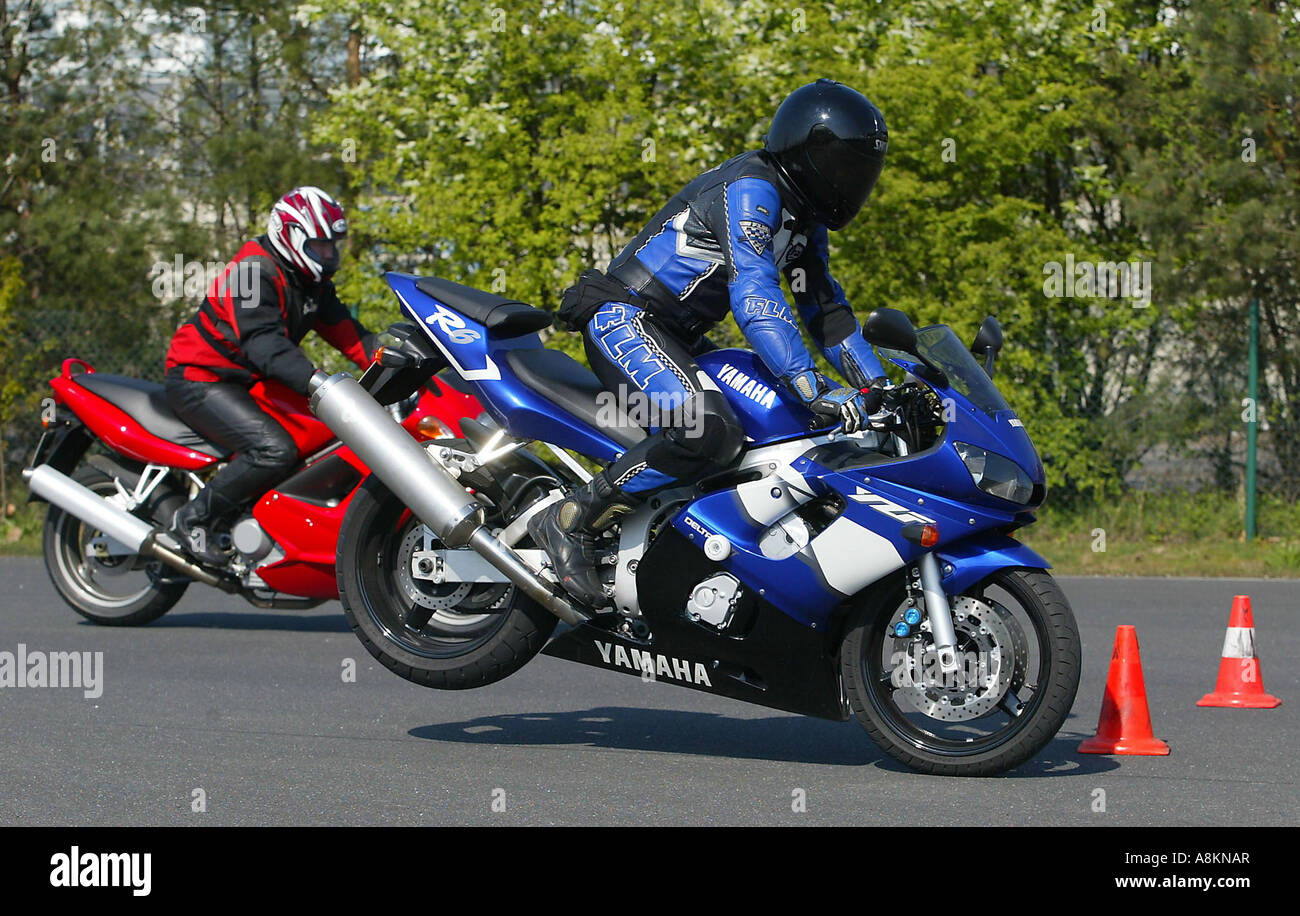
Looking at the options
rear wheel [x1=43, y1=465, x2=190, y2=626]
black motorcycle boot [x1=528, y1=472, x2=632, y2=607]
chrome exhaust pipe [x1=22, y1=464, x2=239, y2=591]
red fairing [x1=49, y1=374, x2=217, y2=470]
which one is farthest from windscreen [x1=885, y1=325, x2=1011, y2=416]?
rear wheel [x1=43, y1=465, x2=190, y2=626]

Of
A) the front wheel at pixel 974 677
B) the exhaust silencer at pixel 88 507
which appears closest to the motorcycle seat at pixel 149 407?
the exhaust silencer at pixel 88 507

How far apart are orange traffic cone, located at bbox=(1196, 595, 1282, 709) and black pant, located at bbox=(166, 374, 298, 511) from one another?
4409 mm

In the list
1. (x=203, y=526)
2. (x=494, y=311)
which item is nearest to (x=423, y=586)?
(x=494, y=311)

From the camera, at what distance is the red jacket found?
8.51 meters

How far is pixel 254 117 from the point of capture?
2117cm

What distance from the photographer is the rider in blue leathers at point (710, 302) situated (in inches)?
224

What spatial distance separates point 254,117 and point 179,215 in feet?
9.13

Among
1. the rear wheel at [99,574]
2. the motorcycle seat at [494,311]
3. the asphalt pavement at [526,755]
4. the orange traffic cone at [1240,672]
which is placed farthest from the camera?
the rear wheel at [99,574]

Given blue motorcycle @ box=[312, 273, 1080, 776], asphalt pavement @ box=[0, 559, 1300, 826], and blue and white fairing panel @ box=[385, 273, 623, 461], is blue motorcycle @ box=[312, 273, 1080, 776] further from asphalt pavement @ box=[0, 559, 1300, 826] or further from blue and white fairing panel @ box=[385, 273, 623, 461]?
asphalt pavement @ box=[0, 559, 1300, 826]

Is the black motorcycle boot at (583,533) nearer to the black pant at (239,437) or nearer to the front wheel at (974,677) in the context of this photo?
the front wheel at (974,677)

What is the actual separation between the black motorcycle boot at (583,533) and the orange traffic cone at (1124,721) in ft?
6.18
